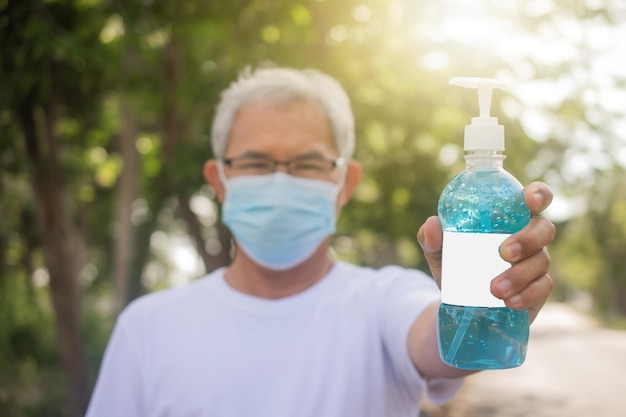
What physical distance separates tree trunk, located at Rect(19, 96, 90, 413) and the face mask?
24.1 ft

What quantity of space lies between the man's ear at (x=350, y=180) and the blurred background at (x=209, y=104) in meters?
2.15

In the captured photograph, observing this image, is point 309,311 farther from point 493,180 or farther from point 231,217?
point 493,180

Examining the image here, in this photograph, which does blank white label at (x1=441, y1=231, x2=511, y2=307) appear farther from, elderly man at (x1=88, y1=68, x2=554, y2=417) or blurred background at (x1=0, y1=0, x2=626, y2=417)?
blurred background at (x1=0, y1=0, x2=626, y2=417)

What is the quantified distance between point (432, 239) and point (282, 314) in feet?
3.29

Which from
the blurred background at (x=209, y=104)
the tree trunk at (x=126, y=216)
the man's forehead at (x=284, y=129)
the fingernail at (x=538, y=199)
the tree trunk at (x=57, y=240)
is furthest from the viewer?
the tree trunk at (x=126, y=216)

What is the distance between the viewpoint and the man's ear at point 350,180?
3.35m

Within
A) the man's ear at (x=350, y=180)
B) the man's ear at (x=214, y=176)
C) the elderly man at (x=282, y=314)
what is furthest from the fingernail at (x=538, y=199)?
the man's ear at (x=214, y=176)

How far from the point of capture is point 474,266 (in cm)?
199

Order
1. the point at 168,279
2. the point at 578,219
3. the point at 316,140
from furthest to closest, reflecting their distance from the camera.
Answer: the point at 578,219 < the point at 168,279 < the point at 316,140

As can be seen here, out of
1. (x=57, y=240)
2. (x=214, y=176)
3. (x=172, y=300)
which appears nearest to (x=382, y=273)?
(x=172, y=300)

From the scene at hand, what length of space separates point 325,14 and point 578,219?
158ft

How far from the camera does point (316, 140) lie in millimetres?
3131

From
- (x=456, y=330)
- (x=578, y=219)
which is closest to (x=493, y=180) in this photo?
(x=456, y=330)

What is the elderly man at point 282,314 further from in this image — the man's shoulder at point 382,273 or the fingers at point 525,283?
the fingers at point 525,283
